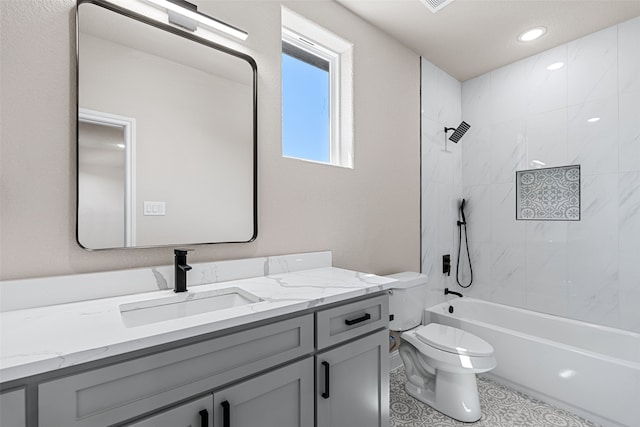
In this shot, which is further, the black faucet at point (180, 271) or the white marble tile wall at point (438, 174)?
the white marble tile wall at point (438, 174)

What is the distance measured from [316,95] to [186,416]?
6.34ft

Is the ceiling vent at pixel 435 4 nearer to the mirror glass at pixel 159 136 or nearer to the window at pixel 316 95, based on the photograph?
the window at pixel 316 95

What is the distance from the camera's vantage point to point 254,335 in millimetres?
1005

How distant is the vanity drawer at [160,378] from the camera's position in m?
0.71

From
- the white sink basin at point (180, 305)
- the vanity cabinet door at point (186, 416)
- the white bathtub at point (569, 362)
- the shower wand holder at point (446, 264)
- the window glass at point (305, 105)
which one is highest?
the window glass at point (305, 105)

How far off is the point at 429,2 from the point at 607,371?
2453 mm

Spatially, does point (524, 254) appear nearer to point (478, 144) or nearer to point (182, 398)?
point (478, 144)

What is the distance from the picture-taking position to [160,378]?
32.8 inches

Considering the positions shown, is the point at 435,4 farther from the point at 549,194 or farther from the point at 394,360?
the point at 394,360

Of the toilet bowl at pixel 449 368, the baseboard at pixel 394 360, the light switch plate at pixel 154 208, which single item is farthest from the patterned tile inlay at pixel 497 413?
the light switch plate at pixel 154 208

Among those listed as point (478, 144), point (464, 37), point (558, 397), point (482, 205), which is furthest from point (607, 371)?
point (464, 37)

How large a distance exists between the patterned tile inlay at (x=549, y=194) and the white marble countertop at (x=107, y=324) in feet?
6.66

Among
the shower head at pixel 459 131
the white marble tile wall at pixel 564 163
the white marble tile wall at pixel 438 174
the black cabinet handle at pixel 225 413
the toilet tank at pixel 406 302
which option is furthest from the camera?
the shower head at pixel 459 131

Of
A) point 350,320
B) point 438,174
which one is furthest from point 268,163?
point 438,174
